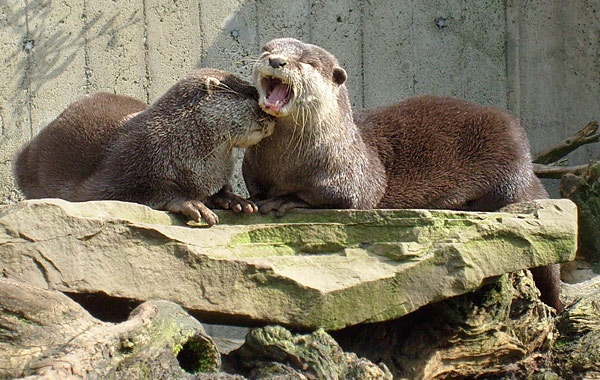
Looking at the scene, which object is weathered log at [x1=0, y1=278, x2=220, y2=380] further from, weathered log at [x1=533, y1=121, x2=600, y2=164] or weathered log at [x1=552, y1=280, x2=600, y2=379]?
weathered log at [x1=533, y1=121, x2=600, y2=164]

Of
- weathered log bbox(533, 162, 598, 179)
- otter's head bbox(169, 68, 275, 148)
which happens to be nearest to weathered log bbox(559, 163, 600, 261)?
weathered log bbox(533, 162, 598, 179)

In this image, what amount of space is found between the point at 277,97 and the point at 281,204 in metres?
0.46

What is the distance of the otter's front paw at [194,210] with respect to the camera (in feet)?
11.8

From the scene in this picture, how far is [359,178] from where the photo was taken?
14.1 ft

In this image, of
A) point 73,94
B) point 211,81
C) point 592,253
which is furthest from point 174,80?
point 592,253

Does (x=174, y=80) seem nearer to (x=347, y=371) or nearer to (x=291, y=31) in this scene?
(x=291, y=31)

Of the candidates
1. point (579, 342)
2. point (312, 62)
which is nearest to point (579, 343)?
point (579, 342)

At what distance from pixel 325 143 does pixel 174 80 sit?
71.5 inches

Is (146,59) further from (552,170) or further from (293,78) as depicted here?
(552,170)

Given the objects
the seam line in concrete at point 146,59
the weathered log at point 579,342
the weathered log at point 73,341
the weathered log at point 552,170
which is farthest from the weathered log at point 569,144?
the weathered log at point 73,341

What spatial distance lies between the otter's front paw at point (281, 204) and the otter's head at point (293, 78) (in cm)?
38

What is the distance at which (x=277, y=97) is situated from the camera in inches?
153

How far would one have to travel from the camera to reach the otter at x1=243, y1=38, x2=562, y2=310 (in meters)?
3.97

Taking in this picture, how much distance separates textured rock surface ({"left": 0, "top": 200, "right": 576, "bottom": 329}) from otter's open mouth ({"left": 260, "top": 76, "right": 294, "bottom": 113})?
49 cm
